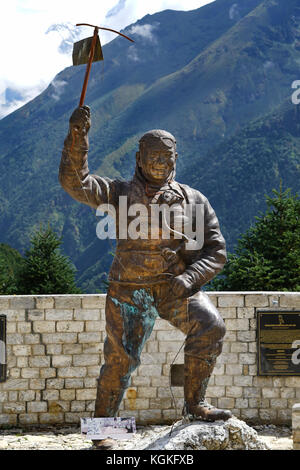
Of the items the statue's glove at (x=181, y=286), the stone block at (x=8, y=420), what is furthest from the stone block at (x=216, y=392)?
the statue's glove at (x=181, y=286)

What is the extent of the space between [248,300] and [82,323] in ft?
6.78

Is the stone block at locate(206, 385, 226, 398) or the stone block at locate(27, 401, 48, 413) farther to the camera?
the stone block at locate(206, 385, 226, 398)

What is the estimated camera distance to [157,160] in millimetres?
4461

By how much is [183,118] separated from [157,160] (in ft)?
255

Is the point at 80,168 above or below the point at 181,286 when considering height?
above

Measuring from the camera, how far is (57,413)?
8.37 metres

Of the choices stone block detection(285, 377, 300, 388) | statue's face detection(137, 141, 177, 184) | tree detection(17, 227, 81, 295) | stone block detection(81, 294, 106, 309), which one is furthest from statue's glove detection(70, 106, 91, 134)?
tree detection(17, 227, 81, 295)

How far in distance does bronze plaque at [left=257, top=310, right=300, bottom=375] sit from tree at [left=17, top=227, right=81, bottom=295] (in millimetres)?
5029

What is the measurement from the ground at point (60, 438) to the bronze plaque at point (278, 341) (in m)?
0.73

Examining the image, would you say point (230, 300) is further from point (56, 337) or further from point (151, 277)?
point (151, 277)

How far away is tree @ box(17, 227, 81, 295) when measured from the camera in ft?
40.7

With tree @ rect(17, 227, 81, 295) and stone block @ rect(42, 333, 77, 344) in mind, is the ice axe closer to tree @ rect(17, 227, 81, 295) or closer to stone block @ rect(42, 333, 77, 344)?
stone block @ rect(42, 333, 77, 344)

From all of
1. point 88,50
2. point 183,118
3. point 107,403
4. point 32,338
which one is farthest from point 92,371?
point 183,118
